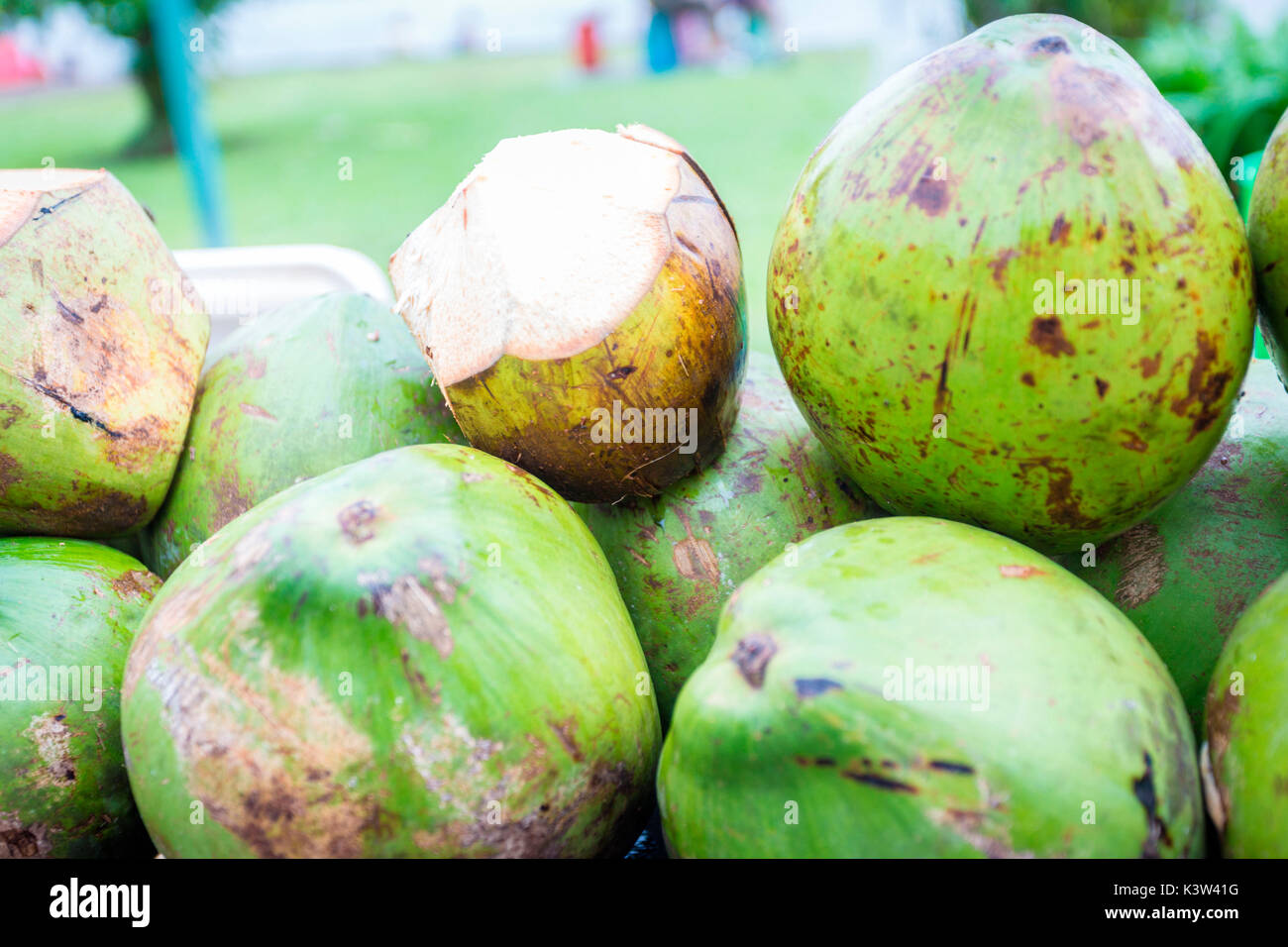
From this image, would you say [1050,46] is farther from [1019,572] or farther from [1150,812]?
[1150,812]

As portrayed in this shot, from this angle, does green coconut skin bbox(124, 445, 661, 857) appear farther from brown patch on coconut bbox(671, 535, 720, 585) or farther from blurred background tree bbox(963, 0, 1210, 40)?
blurred background tree bbox(963, 0, 1210, 40)

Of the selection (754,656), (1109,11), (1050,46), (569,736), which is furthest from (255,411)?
(1109,11)

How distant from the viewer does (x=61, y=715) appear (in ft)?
4.25

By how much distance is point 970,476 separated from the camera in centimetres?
123

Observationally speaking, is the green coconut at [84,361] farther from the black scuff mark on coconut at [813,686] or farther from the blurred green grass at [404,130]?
the blurred green grass at [404,130]

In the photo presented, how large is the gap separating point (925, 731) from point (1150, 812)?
24 cm

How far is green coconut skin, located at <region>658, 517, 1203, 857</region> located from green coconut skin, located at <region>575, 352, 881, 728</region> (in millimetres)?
383

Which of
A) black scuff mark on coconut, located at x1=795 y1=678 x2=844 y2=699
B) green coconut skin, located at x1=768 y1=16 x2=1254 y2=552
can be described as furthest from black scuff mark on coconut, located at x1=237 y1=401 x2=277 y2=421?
black scuff mark on coconut, located at x1=795 y1=678 x2=844 y2=699

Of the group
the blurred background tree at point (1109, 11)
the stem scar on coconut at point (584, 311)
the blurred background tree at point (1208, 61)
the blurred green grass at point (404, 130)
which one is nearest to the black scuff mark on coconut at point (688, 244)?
the stem scar on coconut at point (584, 311)

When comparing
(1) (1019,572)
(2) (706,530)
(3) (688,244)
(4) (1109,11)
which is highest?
(4) (1109,11)

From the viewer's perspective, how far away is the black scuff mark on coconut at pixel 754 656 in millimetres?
995

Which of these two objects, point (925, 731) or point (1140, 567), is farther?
point (1140, 567)

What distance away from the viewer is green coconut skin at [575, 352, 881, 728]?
4.83ft
